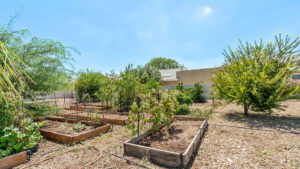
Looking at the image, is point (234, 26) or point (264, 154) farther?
point (234, 26)

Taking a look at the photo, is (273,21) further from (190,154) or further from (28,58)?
(28,58)

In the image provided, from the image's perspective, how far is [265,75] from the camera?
17.0ft

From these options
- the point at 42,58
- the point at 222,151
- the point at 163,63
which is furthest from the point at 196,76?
the point at 163,63

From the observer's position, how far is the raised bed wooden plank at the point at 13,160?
8.58ft

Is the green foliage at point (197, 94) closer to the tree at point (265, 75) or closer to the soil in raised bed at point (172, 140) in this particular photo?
the tree at point (265, 75)

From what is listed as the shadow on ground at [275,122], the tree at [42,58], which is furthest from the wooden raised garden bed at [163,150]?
the tree at [42,58]

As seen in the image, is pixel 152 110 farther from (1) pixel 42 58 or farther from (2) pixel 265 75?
(2) pixel 265 75

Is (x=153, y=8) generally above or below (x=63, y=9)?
above

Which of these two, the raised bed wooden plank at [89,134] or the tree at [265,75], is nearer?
the raised bed wooden plank at [89,134]

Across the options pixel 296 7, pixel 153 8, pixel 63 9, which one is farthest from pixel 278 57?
A: pixel 63 9

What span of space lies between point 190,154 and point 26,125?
12.4 ft

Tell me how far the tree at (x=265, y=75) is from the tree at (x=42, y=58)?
6.23m

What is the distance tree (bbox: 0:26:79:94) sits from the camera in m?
3.92

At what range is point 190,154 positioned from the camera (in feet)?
9.04
